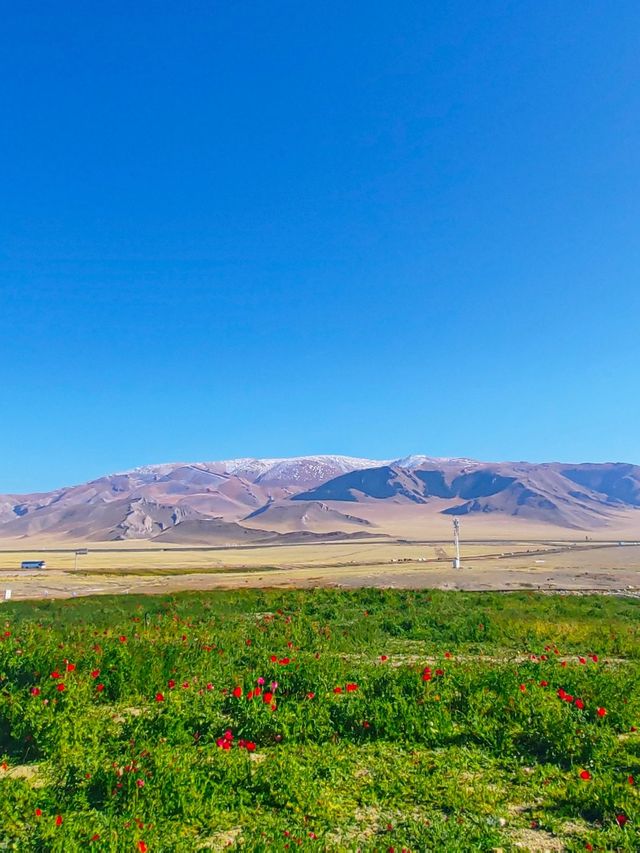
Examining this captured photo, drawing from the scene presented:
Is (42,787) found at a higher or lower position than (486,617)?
higher

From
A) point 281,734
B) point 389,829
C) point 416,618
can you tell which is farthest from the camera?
point 416,618

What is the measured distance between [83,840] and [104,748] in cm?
206

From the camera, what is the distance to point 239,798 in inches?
228

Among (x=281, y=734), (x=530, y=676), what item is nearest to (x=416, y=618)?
(x=530, y=676)

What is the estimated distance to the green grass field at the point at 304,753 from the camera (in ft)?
17.2

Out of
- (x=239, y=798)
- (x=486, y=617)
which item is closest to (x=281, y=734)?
(x=239, y=798)

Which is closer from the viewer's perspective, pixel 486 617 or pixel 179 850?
pixel 179 850

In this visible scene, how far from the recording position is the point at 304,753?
6.78m

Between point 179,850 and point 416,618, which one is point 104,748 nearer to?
point 179,850

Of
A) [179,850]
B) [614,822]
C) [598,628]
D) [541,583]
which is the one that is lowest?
[541,583]

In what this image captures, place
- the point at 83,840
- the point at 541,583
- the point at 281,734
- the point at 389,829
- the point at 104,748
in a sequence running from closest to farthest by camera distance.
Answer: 1. the point at 83,840
2. the point at 389,829
3. the point at 104,748
4. the point at 281,734
5. the point at 541,583

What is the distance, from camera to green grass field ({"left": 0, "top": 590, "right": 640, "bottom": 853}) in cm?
525

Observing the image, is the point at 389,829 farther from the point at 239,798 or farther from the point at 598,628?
the point at 598,628

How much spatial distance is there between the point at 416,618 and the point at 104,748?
46.1 ft
